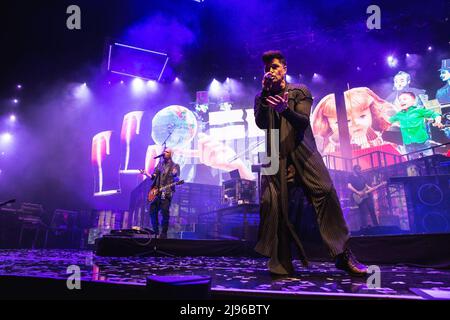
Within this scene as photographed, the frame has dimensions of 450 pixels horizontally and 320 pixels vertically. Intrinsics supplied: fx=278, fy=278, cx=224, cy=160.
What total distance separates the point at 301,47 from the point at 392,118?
16.3 feet

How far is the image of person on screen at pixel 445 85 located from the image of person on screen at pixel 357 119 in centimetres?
162

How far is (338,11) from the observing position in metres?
10.9

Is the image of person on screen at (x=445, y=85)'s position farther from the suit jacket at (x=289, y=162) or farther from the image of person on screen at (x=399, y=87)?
the suit jacket at (x=289, y=162)

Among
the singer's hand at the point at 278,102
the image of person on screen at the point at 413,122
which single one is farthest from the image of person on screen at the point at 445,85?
the singer's hand at the point at 278,102

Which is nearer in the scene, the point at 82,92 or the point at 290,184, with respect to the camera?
the point at 290,184

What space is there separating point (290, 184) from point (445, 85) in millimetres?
11923

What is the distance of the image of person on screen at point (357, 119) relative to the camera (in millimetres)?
11648

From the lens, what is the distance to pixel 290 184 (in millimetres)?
2564

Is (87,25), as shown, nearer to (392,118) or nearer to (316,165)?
(316,165)

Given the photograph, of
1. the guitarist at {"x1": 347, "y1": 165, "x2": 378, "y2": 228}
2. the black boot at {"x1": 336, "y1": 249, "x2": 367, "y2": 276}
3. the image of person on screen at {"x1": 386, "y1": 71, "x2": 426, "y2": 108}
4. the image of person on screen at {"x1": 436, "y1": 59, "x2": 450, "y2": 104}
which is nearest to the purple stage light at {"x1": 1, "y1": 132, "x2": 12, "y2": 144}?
the guitarist at {"x1": 347, "y1": 165, "x2": 378, "y2": 228}

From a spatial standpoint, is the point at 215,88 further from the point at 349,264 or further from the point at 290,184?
the point at 349,264

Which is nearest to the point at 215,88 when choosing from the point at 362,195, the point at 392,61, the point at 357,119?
the point at 357,119
